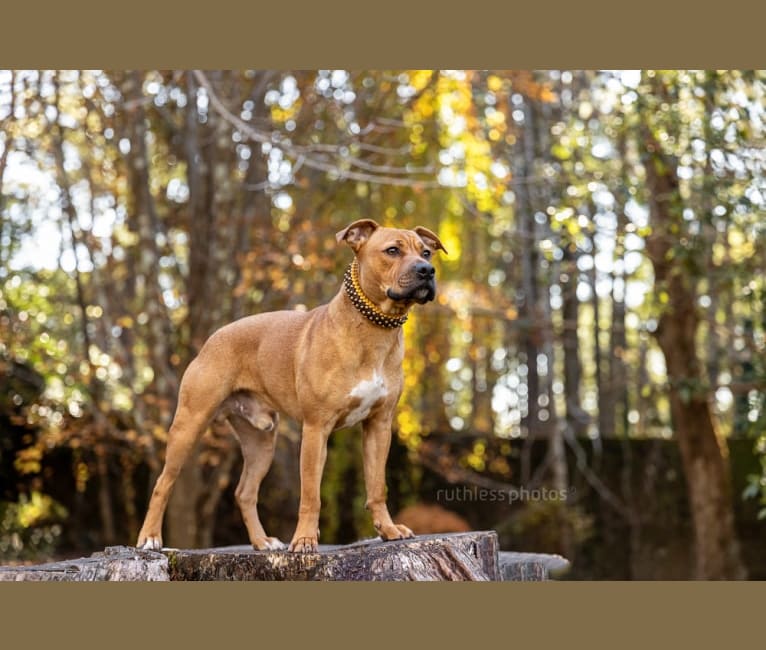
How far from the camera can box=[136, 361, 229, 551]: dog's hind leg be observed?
7750 millimetres

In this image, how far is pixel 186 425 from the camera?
25.6 ft

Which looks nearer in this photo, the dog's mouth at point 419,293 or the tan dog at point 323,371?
the dog's mouth at point 419,293

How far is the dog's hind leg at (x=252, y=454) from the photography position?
797 centimetres

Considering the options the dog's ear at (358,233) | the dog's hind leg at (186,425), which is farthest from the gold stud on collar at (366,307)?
the dog's hind leg at (186,425)

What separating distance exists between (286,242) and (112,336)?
99.5 inches

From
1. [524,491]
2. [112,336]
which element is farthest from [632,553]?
[112,336]

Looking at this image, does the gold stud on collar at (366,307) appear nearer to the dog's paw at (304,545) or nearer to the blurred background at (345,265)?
the dog's paw at (304,545)

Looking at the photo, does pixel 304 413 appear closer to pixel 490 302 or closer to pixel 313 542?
pixel 313 542

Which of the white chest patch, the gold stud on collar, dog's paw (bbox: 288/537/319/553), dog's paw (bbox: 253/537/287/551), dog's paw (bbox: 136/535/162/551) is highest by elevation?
the gold stud on collar

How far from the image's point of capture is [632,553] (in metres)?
17.4

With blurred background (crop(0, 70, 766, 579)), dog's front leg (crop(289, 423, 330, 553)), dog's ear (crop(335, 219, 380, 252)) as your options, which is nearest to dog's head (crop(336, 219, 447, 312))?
dog's ear (crop(335, 219, 380, 252))

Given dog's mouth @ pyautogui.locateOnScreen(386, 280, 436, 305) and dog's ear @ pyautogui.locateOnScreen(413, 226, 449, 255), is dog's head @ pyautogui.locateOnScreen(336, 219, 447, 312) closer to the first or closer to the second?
dog's mouth @ pyautogui.locateOnScreen(386, 280, 436, 305)

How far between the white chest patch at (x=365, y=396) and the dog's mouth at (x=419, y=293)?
58 centimetres

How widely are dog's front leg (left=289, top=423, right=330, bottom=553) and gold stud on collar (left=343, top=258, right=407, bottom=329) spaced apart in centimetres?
75
